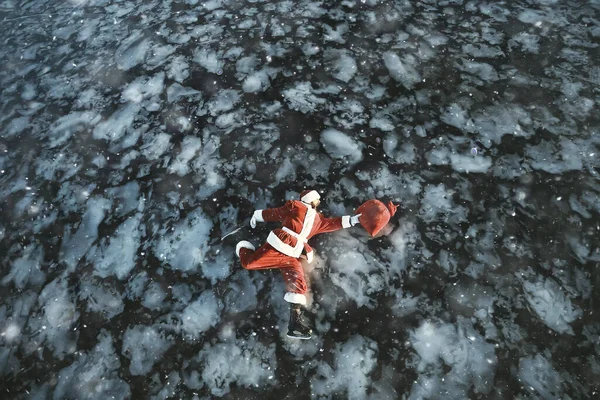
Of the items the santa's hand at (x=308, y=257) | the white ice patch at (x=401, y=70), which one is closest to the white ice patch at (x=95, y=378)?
the santa's hand at (x=308, y=257)

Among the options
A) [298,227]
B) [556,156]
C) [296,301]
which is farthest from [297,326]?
[556,156]

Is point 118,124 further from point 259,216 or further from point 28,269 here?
point 259,216

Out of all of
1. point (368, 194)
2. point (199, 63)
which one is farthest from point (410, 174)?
point (199, 63)

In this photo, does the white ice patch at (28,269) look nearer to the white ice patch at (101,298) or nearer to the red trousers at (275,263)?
the white ice patch at (101,298)

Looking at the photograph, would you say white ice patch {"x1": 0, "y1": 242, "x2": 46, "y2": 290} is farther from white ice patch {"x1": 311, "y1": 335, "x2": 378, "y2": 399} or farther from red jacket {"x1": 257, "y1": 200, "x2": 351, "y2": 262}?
white ice patch {"x1": 311, "y1": 335, "x2": 378, "y2": 399}

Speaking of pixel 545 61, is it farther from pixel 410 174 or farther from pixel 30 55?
pixel 30 55

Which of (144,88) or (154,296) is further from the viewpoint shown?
(144,88)
